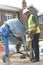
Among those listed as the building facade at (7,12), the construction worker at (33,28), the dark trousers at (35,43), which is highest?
the building facade at (7,12)

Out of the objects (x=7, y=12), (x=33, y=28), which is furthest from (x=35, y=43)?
(x=7, y=12)

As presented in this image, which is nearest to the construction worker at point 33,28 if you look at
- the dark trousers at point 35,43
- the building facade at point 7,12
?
the dark trousers at point 35,43

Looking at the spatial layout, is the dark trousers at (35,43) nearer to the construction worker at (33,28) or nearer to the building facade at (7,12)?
the construction worker at (33,28)

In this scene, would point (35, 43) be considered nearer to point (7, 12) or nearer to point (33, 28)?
point (33, 28)

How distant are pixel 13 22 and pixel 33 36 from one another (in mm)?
1197

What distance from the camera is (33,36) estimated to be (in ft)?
33.2

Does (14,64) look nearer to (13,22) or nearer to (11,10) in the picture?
(13,22)

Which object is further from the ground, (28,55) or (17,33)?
(17,33)

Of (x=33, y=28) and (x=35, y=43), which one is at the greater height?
(x=33, y=28)

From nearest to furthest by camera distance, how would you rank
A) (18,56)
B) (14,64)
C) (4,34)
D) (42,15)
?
1. (4,34)
2. (14,64)
3. (18,56)
4. (42,15)

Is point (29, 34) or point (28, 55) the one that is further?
point (28, 55)

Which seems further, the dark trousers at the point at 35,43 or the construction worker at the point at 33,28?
the dark trousers at the point at 35,43

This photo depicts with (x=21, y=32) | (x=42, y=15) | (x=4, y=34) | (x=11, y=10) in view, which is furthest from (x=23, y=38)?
(x=42, y=15)

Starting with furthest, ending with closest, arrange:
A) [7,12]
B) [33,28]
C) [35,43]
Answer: [7,12] → [35,43] → [33,28]
